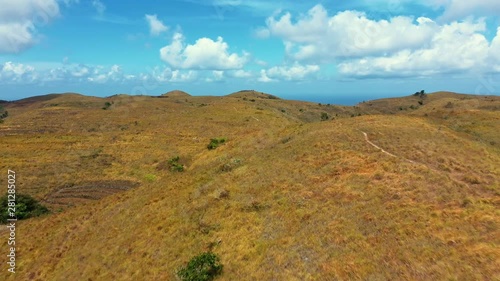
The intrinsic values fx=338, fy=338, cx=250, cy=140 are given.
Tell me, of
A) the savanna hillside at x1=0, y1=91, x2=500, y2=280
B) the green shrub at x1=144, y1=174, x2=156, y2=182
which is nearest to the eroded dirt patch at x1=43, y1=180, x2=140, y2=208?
the savanna hillside at x1=0, y1=91, x2=500, y2=280

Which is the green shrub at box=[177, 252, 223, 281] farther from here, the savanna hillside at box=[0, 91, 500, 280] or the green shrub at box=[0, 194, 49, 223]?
the green shrub at box=[0, 194, 49, 223]

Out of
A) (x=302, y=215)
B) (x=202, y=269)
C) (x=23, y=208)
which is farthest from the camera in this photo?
(x=23, y=208)

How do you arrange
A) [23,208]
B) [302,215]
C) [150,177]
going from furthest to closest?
[150,177]
[23,208]
[302,215]

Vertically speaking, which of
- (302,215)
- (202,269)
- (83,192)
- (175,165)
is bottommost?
(83,192)

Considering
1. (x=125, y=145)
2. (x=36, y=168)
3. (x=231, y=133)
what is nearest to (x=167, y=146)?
(x=125, y=145)

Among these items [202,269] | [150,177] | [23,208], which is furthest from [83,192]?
[202,269]

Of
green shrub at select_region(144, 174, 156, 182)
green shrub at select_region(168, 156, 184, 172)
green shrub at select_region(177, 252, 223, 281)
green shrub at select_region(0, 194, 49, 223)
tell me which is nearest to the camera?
green shrub at select_region(177, 252, 223, 281)

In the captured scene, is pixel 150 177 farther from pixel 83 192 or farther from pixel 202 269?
pixel 202 269

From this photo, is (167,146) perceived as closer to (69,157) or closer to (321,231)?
(69,157)
